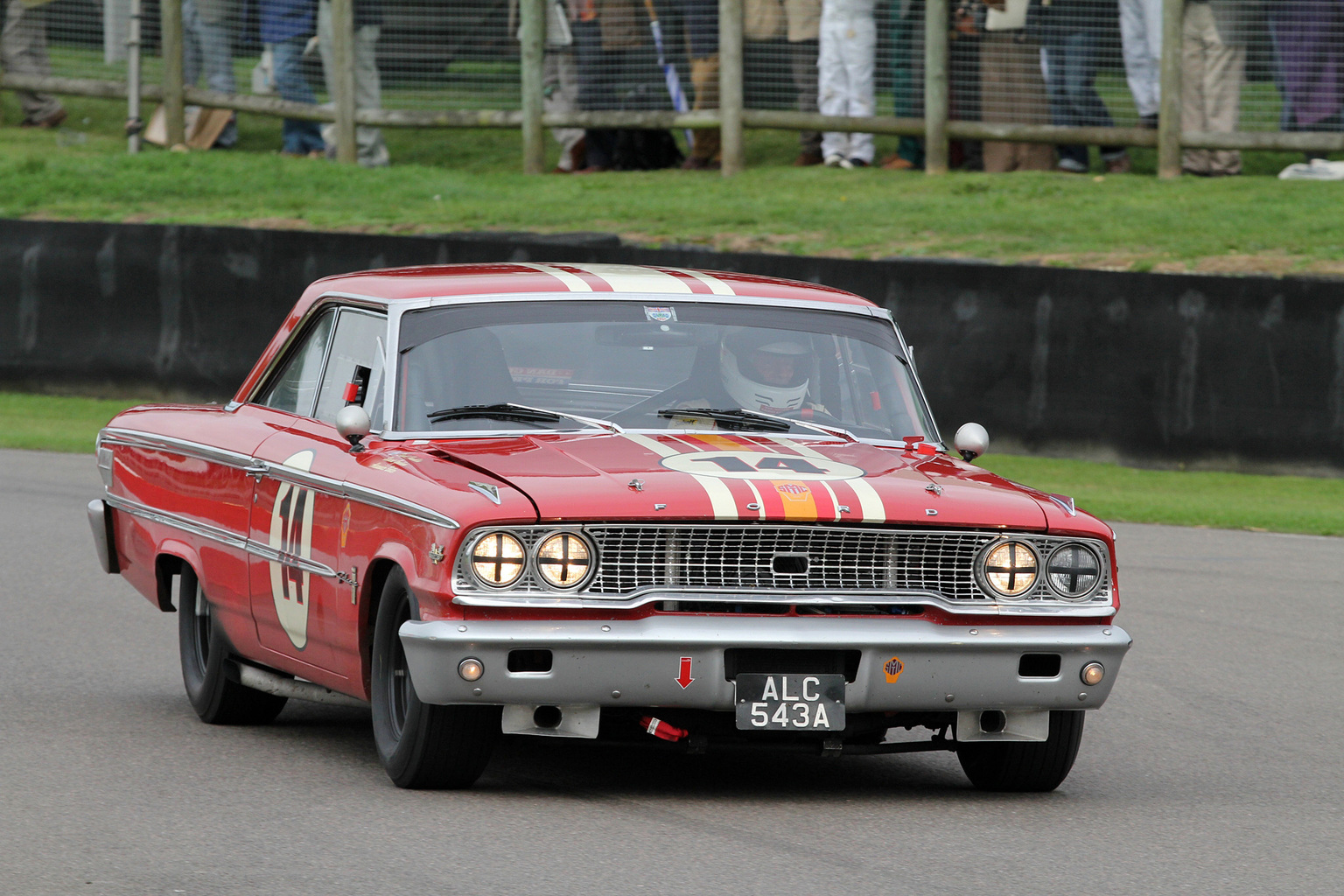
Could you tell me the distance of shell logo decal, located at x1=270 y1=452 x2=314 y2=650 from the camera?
6617 millimetres

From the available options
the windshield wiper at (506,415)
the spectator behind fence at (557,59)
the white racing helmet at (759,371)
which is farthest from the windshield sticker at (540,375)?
the spectator behind fence at (557,59)

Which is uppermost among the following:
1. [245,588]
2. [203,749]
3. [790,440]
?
[790,440]

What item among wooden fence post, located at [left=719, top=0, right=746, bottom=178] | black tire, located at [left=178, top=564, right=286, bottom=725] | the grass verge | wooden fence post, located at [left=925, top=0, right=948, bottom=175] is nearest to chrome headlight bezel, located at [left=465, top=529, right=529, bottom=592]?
black tire, located at [left=178, top=564, right=286, bottom=725]

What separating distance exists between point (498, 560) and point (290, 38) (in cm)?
1871

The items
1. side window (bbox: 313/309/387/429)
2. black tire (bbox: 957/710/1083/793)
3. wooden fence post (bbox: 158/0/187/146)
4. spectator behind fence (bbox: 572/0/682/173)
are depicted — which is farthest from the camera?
wooden fence post (bbox: 158/0/187/146)

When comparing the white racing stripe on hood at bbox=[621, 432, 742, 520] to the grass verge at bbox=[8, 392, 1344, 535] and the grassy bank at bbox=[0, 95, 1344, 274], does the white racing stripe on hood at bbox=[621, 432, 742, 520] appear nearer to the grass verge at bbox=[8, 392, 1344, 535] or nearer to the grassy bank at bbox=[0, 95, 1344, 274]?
the grass verge at bbox=[8, 392, 1344, 535]

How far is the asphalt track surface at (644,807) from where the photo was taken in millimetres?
5246

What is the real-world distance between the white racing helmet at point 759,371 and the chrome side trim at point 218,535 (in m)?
1.37

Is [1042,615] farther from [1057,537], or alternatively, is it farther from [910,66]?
[910,66]

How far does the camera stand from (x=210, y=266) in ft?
57.5

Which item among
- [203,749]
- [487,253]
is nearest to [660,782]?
[203,749]

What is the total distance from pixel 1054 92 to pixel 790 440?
46.6 feet

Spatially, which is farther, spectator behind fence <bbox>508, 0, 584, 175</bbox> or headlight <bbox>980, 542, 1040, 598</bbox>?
spectator behind fence <bbox>508, 0, 584, 175</bbox>

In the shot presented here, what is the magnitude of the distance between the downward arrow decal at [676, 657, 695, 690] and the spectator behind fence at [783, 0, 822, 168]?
1578 cm
